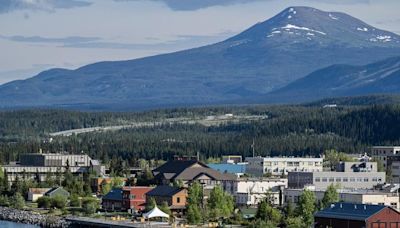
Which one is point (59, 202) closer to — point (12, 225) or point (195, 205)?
point (12, 225)

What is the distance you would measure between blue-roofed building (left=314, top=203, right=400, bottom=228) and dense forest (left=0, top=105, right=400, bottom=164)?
5644 cm

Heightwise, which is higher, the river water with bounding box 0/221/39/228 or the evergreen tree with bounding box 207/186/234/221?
the evergreen tree with bounding box 207/186/234/221

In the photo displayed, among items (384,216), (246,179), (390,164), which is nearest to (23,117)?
(390,164)

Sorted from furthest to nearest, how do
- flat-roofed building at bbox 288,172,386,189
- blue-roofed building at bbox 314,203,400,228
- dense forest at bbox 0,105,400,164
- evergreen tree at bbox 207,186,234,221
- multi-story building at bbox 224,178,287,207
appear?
dense forest at bbox 0,105,400,164 < flat-roofed building at bbox 288,172,386,189 < multi-story building at bbox 224,178,287,207 < evergreen tree at bbox 207,186,234,221 < blue-roofed building at bbox 314,203,400,228

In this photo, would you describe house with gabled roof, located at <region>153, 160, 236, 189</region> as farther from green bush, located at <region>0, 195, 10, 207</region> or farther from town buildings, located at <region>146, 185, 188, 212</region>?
green bush, located at <region>0, 195, 10, 207</region>

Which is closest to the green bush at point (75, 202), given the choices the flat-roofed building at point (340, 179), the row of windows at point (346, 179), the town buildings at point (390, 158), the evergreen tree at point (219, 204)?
the evergreen tree at point (219, 204)

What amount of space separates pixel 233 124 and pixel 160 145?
4418 centimetres

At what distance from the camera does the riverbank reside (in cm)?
6962

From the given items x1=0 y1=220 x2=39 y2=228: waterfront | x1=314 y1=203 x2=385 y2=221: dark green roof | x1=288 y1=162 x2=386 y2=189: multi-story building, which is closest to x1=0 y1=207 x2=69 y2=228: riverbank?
x1=0 y1=220 x2=39 y2=228: waterfront

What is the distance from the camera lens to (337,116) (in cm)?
15012

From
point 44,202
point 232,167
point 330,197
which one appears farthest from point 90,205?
point 232,167

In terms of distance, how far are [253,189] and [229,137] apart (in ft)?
215

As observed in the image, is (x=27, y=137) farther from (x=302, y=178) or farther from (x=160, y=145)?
(x=302, y=178)

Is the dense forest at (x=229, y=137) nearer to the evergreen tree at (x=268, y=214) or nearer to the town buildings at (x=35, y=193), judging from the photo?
the town buildings at (x=35, y=193)
